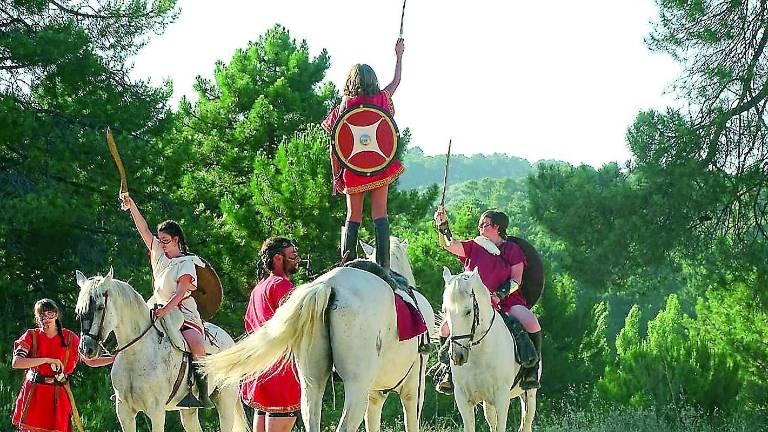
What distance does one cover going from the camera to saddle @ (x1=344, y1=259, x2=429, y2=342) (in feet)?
22.7

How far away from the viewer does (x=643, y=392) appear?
1984 centimetres

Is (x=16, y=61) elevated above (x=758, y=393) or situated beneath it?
elevated above

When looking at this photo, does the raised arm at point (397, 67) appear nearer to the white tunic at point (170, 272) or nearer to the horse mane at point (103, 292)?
the white tunic at point (170, 272)

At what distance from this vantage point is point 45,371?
9.22 meters

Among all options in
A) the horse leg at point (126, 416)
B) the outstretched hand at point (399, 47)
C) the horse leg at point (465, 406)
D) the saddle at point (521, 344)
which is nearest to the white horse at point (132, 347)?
the horse leg at point (126, 416)

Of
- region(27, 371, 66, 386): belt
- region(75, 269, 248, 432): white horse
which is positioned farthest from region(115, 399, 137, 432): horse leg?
region(27, 371, 66, 386): belt

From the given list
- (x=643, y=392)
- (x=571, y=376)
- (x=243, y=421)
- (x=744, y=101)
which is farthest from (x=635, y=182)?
(x=571, y=376)

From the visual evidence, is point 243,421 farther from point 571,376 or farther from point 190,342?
point 571,376

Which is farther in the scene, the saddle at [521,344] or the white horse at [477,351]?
the saddle at [521,344]

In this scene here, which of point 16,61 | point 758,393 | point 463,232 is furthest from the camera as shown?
point 463,232

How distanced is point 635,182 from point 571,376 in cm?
1164

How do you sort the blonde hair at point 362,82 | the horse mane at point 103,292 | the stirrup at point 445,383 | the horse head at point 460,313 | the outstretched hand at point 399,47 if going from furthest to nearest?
the stirrup at point 445,383 → the horse head at point 460,313 → the horse mane at point 103,292 → the outstretched hand at point 399,47 → the blonde hair at point 362,82

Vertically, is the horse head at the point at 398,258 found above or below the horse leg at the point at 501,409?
above

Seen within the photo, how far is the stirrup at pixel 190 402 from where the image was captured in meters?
8.80
